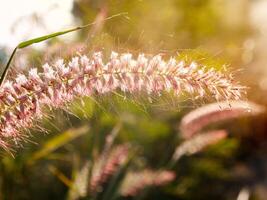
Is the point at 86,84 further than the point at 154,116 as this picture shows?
No

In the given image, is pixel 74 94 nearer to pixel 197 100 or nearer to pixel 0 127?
pixel 0 127

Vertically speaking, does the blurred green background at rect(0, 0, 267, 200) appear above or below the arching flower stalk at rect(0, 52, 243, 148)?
below

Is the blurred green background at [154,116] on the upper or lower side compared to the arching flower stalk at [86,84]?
lower

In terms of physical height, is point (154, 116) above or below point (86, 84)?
below

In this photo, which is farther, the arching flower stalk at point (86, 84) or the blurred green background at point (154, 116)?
the blurred green background at point (154, 116)
